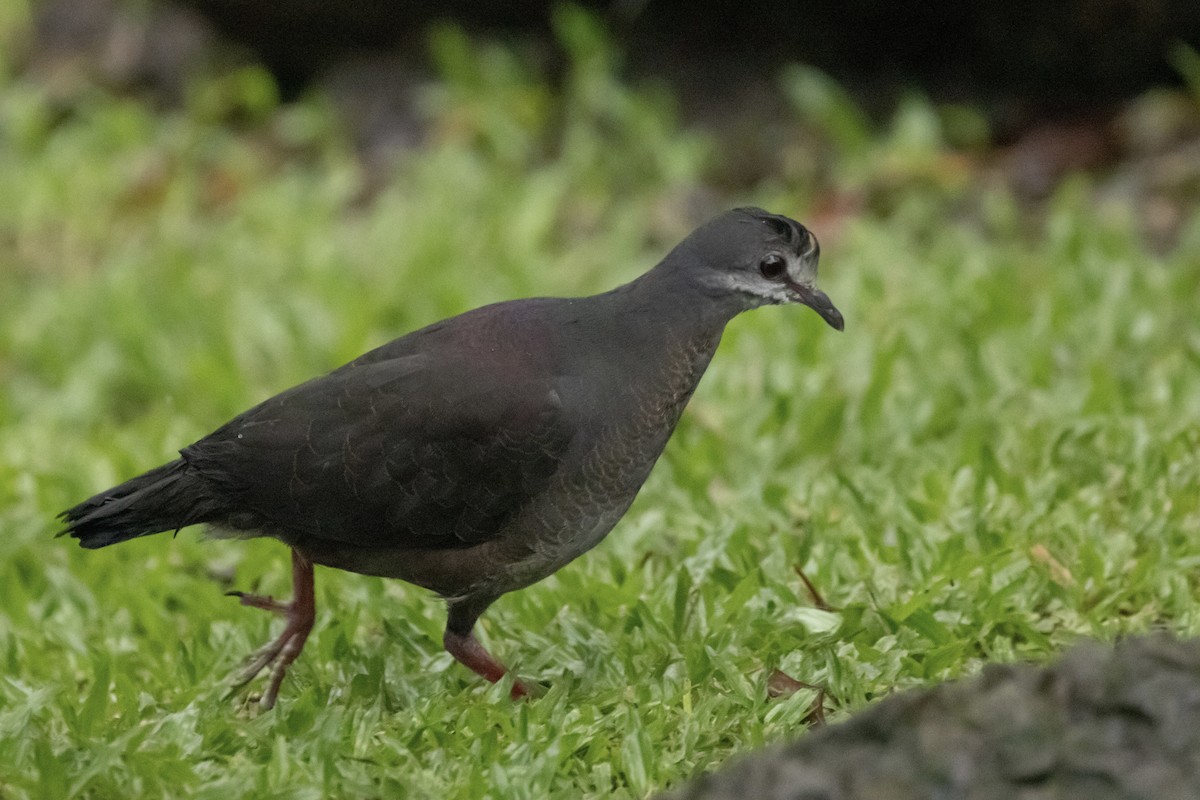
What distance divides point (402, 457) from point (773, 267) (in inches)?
40.5

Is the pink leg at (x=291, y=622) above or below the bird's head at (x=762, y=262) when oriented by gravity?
below

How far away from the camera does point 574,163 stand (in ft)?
26.8

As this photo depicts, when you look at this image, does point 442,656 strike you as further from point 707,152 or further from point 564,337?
point 707,152

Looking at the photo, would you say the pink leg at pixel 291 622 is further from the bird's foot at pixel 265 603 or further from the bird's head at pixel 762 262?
the bird's head at pixel 762 262

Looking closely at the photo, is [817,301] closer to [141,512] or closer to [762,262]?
[762,262]

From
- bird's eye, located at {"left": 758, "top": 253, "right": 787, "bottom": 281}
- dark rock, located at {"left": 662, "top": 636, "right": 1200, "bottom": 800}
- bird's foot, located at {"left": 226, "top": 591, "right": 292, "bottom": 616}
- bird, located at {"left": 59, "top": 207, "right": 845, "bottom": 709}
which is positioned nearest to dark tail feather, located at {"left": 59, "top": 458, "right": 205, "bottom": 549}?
bird, located at {"left": 59, "top": 207, "right": 845, "bottom": 709}

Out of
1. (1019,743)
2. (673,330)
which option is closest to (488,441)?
(673,330)

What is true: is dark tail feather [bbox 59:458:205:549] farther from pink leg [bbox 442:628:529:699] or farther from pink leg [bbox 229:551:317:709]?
pink leg [bbox 442:628:529:699]

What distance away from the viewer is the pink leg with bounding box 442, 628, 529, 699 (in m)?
3.97

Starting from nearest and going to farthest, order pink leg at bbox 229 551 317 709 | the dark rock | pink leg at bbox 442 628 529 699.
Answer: the dark rock → pink leg at bbox 442 628 529 699 → pink leg at bbox 229 551 317 709

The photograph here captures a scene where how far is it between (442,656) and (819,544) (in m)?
1.19

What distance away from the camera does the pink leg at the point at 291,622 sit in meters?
4.18

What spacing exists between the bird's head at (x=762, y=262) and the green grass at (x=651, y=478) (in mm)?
857

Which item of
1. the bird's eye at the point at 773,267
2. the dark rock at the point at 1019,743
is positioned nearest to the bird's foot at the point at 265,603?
the bird's eye at the point at 773,267
